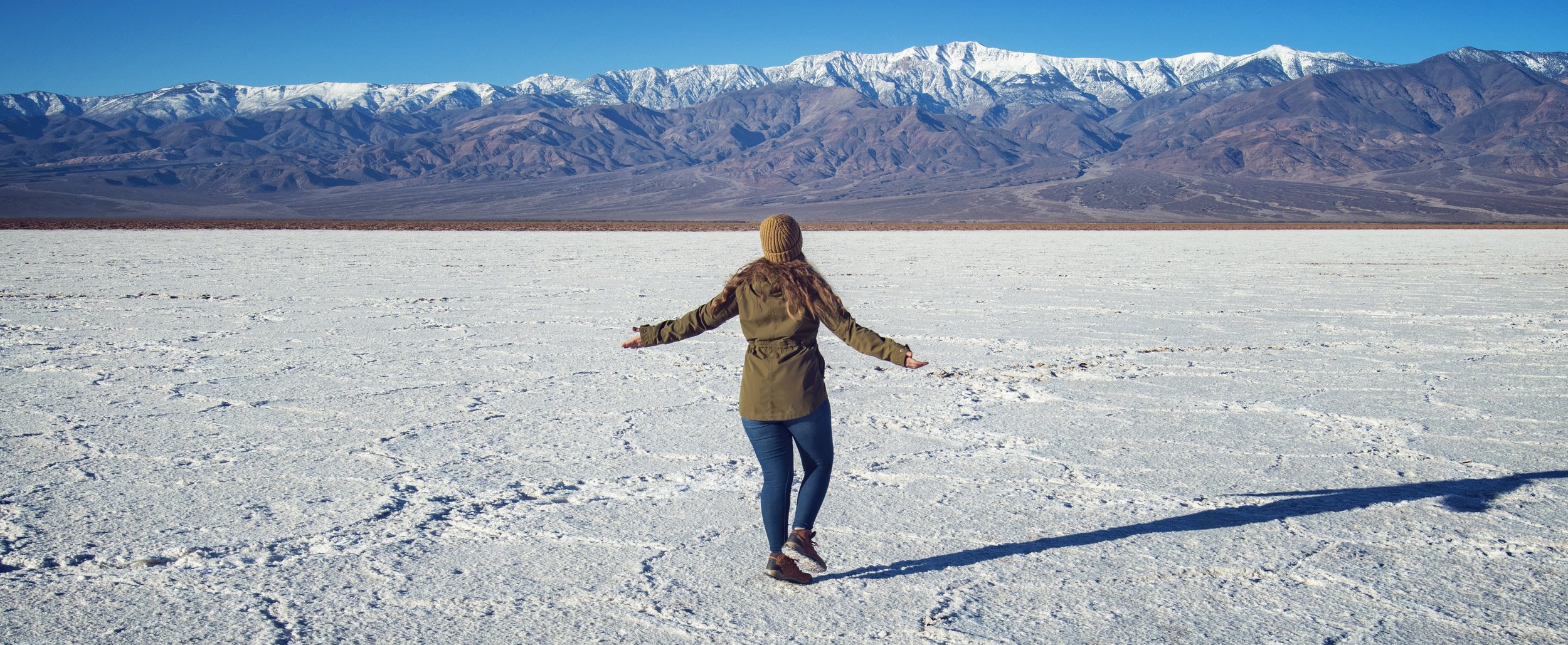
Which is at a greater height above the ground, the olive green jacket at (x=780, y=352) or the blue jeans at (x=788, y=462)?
the olive green jacket at (x=780, y=352)

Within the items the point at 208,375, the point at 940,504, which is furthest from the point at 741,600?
the point at 208,375

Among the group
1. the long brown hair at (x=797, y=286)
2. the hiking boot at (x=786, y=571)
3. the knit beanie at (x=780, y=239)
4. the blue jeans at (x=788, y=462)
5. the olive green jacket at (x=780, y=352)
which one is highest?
the knit beanie at (x=780, y=239)

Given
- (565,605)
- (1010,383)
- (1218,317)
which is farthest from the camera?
(1218,317)

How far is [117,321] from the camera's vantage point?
9.28m

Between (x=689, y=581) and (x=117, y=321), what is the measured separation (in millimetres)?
8417

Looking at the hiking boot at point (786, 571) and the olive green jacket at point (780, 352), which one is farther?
the hiking boot at point (786, 571)

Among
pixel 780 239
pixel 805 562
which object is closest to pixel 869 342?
pixel 780 239

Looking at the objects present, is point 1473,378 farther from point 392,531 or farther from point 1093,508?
point 392,531

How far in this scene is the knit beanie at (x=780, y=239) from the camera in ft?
9.55

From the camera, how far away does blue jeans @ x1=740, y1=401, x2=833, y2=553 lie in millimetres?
2943

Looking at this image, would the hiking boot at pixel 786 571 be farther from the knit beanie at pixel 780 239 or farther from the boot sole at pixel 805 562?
the knit beanie at pixel 780 239

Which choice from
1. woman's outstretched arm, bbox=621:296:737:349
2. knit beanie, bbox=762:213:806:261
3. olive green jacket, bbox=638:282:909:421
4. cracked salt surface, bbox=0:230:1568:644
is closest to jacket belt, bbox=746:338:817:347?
olive green jacket, bbox=638:282:909:421

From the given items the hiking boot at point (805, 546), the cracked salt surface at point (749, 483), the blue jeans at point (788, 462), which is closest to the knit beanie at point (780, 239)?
the blue jeans at point (788, 462)

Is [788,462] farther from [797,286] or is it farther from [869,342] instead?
[797,286]
